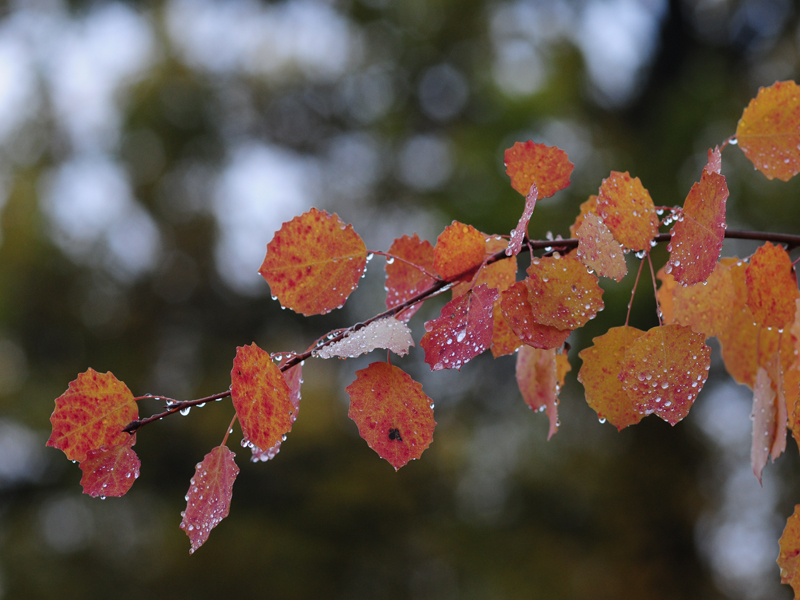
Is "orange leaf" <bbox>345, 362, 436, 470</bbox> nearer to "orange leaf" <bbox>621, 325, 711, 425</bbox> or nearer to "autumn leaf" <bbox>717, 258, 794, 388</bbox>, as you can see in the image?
"orange leaf" <bbox>621, 325, 711, 425</bbox>

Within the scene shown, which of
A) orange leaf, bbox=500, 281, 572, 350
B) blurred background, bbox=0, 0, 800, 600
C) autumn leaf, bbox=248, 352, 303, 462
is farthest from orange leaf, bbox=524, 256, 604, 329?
blurred background, bbox=0, 0, 800, 600

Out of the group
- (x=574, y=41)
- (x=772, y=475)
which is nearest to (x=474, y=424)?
(x=772, y=475)

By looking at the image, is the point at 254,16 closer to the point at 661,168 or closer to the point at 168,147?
the point at 168,147

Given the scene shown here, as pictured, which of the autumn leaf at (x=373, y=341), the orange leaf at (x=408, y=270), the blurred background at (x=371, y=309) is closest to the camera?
the autumn leaf at (x=373, y=341)

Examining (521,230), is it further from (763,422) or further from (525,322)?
(763,422)

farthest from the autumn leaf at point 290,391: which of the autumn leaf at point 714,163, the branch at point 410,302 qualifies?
the autumn leaf at point 714,163

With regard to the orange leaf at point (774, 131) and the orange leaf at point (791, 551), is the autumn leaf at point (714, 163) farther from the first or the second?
the orange leaf at point (791, 551)

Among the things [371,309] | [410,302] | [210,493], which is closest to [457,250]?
[410,302]
